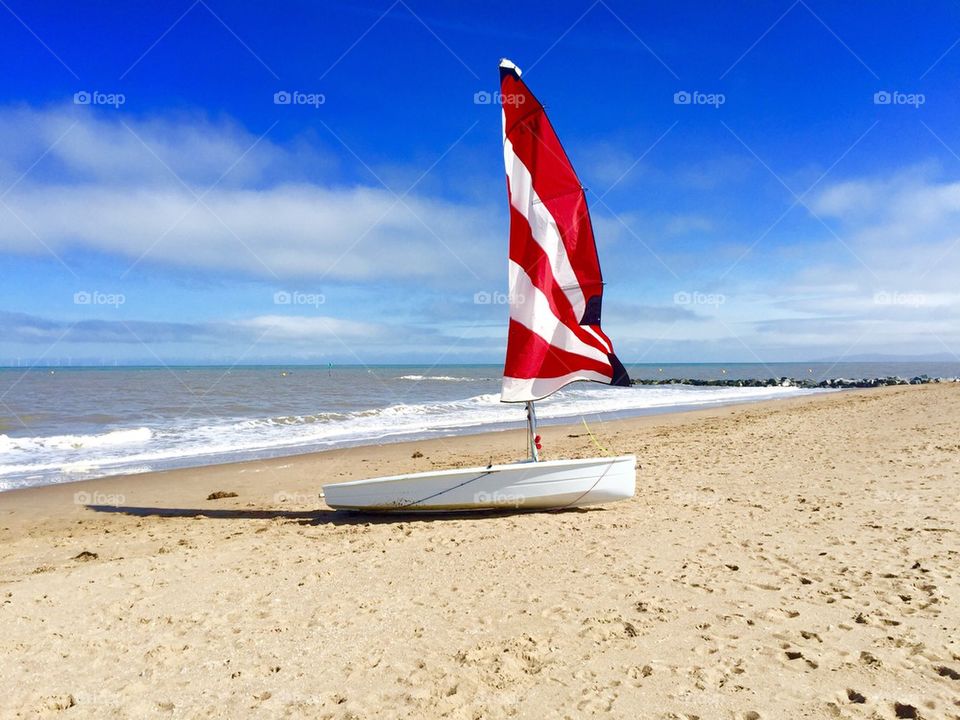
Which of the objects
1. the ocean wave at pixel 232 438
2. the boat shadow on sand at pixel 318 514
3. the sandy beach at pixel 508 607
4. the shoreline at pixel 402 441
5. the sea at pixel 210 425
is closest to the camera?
the sandy beach at pixel 508 607

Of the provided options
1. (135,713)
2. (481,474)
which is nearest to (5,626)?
(135,713)

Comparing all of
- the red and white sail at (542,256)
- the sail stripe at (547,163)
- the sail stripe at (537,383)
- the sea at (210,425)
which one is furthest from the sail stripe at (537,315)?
the sea at (210,425)

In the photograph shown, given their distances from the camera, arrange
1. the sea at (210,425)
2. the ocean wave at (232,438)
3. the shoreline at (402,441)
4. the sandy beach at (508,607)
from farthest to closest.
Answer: the sea at (210,425), the ocean wave at (232,438), the shoreline at (402,441), the sandy beach at (508,607)

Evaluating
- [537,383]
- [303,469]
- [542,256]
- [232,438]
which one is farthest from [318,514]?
[232,438]

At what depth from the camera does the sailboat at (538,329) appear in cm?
805

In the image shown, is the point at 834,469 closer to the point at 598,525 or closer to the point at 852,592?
the point at 598,525

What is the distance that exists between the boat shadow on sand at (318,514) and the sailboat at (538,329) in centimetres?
14

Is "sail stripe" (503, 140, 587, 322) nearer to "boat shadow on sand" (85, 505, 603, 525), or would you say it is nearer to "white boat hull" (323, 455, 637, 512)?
"white boat hull" (323, 455, 637, 512)

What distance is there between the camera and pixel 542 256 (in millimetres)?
8398

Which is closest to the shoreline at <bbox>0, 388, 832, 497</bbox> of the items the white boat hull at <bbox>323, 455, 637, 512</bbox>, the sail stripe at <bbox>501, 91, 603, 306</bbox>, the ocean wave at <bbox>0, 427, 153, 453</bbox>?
the ocean wave at <bbox>0, 427, 153, 453</bbox>

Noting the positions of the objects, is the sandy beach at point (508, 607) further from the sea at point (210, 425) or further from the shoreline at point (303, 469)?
the sea at point (210, 425)

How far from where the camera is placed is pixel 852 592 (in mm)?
4828

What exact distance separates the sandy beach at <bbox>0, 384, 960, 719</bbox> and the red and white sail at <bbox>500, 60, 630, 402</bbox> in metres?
1.95

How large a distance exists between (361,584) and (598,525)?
9.69 feet
